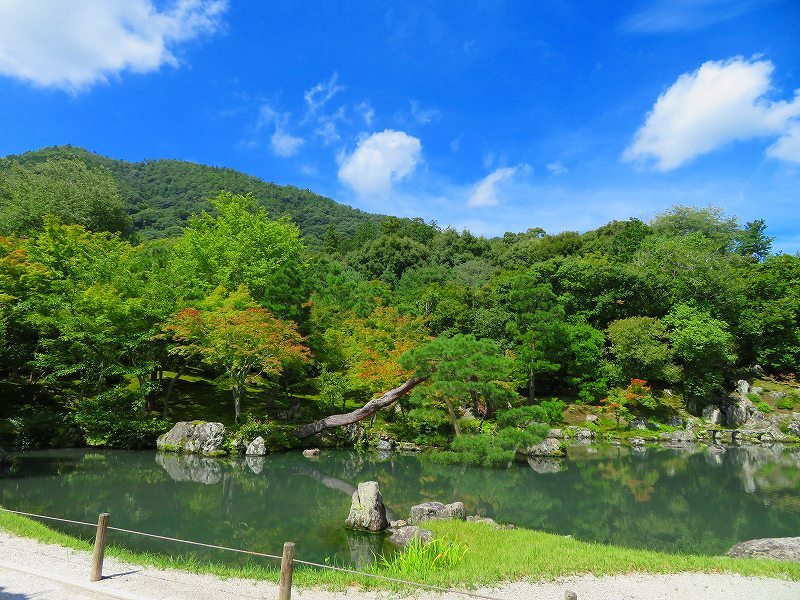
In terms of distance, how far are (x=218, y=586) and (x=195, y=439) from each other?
1357cm

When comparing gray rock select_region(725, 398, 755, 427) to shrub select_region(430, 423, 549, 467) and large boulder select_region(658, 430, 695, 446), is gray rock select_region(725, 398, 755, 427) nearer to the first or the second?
large boulder select_region(658, 430, 695, 446)

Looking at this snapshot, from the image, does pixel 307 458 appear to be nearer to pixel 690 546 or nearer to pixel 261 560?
pixel 261 560

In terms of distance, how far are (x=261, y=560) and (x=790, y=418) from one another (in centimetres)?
3073

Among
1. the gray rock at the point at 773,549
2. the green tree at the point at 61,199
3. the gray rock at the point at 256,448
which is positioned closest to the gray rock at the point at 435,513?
the gray rock at the point at 773,549

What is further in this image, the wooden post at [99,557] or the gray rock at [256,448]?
the gray rock at [256,448]

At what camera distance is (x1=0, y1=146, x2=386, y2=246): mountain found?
62.7m

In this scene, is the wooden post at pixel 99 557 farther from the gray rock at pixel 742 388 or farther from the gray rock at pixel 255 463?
the gray rock at pixel 742 388

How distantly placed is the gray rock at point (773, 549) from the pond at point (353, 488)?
1336mm

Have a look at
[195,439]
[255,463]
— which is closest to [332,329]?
[195,439]

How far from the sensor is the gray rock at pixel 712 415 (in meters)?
27.8

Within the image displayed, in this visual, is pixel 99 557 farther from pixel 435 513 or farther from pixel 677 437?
pixel 677 437

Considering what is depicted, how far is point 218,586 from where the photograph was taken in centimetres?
564

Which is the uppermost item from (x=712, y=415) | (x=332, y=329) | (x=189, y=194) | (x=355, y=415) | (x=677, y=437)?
(x=189, y=194)

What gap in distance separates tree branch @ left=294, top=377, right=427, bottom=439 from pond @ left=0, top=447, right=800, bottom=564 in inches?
51.6
